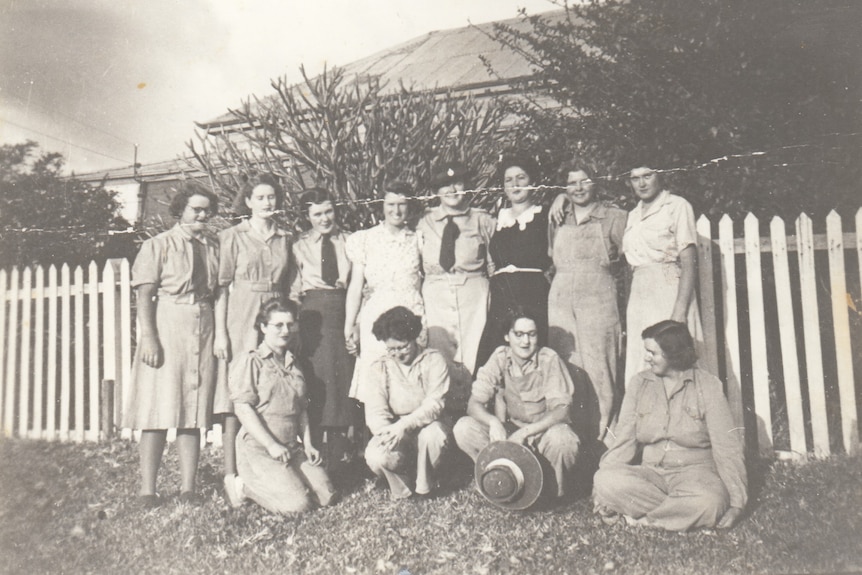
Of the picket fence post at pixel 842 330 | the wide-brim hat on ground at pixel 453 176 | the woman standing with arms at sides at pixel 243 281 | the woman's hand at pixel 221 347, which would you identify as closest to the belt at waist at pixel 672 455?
the picket fence post at pixel 842 330

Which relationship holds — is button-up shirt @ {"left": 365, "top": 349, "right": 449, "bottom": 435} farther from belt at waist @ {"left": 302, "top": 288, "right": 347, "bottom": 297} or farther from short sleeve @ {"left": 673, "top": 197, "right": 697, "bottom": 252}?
short sleeve @ {"left": 673, "top": 197, "right": 697, "bottom": 252}

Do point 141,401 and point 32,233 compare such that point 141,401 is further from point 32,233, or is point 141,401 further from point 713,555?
point 713,555

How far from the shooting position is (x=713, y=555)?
9.76 feet

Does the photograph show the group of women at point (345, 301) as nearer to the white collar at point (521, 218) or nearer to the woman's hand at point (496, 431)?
the white collar at point (521, 218)

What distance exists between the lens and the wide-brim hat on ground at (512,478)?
3441mm

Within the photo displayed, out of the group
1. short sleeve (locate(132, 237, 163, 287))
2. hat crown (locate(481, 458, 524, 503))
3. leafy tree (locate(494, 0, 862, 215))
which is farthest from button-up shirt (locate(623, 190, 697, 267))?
short sleeve (locate(132, 237, 163, 287))

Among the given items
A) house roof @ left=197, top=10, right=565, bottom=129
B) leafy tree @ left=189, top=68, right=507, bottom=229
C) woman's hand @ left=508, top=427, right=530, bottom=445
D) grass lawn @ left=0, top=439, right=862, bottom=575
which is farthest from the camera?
house roof @ left=197, top=10, right=565, bottom=129

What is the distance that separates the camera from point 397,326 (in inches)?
153

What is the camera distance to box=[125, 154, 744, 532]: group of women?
3.94m

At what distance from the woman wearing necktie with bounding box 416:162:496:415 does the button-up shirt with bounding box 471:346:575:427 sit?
0.28 metres

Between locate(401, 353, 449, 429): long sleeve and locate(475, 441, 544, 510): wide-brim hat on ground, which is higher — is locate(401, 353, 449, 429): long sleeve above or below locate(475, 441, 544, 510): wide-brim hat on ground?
above

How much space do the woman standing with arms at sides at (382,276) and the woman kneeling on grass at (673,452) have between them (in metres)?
1.49

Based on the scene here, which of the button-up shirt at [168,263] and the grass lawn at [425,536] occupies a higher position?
the button-up shirt at [168,263]

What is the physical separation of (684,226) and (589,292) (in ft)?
2.21
